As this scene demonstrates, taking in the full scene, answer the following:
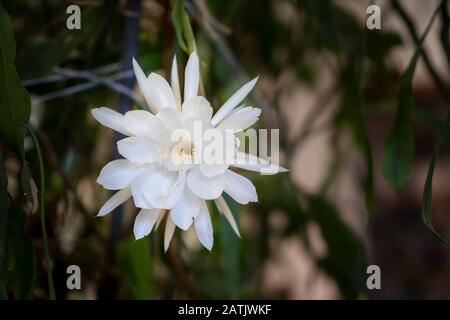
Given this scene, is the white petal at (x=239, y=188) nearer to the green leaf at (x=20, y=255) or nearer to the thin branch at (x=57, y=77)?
the green leaf at (x=20, y=255)

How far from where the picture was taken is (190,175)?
Answer: 40 centimetres

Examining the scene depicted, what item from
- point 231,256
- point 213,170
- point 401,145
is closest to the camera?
point 213,170

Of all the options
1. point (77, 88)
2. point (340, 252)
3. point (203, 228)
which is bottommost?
point (340, 252)

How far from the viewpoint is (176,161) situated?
400 mm

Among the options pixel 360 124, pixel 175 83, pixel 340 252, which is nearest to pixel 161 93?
pixel 175 83

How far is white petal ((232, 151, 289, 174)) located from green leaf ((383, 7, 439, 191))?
16 centimetres

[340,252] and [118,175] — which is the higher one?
[118,175]

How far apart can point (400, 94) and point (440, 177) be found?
0.89 m

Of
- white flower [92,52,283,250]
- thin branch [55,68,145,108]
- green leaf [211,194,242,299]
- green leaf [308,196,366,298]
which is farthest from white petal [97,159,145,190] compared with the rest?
green leaf [308,196,366,298]

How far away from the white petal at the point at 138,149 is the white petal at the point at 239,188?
0.16 ft

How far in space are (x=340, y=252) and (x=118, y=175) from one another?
17.0 inches

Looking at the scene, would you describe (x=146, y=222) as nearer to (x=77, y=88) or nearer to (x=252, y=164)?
(x=252, y=164)

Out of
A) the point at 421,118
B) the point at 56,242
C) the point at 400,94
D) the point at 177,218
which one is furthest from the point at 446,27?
the point at 56,242
